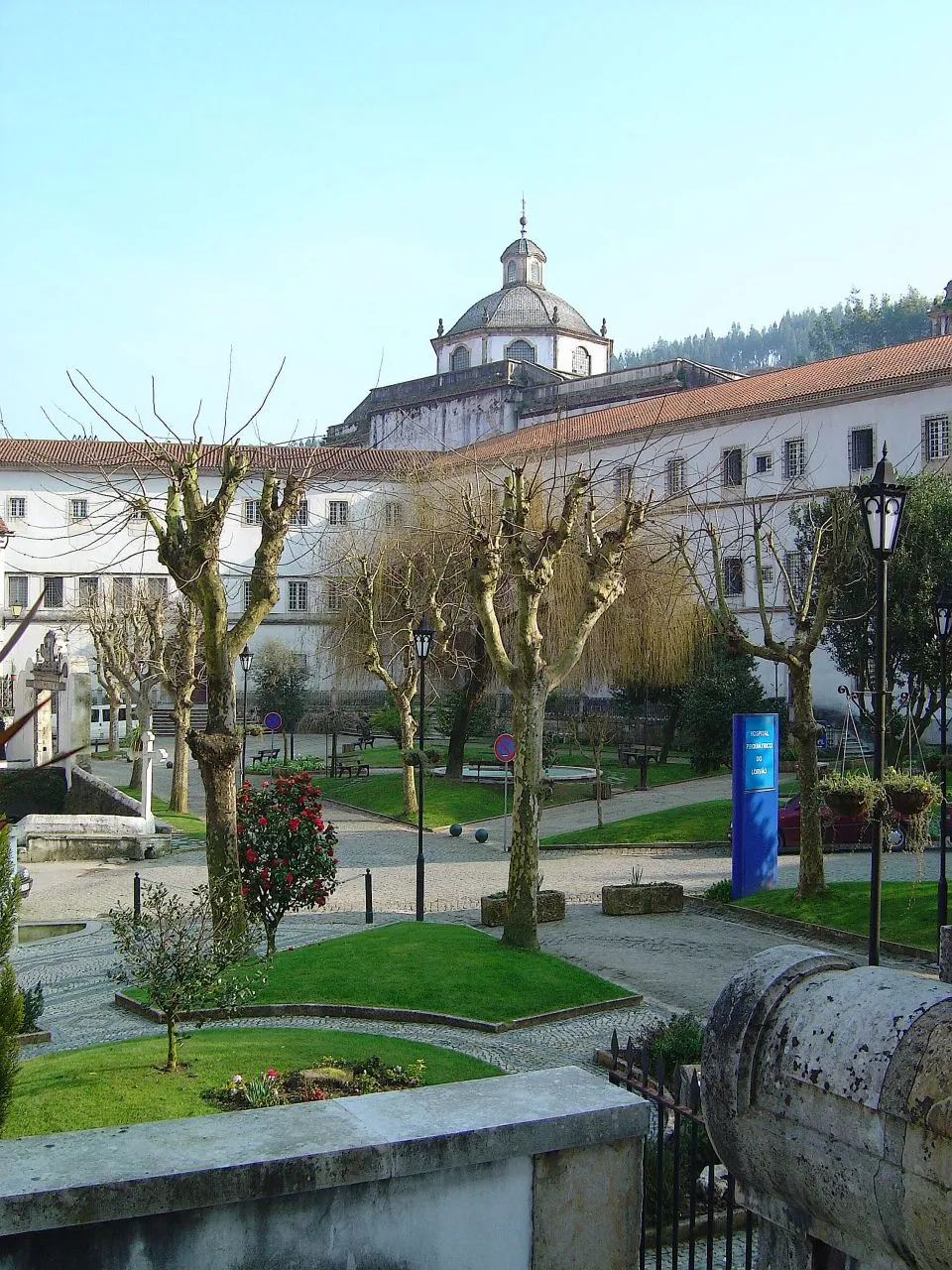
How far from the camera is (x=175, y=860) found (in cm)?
2333

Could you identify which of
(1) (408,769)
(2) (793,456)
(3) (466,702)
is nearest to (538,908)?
(1) (408,769)

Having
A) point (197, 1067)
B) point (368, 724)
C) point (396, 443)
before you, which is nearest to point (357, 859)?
point (197, 1067)

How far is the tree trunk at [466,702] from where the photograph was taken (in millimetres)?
30969

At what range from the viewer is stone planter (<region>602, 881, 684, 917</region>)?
57.0ft

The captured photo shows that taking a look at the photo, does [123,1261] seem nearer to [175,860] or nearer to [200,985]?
[200,985]

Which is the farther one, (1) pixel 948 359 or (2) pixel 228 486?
(1) pixel 948 359

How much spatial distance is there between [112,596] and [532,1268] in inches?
1594

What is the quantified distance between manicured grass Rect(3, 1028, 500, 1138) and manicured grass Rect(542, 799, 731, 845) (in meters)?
14.1

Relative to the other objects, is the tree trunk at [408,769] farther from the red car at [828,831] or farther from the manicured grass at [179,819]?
the red car at [828,831]

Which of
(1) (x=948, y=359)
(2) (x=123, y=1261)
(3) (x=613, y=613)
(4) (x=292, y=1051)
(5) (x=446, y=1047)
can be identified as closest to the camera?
(2) (x=123, y=1261)

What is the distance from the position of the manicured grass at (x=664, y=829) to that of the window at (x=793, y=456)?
65.1ft

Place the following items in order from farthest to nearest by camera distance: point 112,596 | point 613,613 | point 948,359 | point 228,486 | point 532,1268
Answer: point 112,596, point 948,359, point 613,613, point 228,486, point 532,1268

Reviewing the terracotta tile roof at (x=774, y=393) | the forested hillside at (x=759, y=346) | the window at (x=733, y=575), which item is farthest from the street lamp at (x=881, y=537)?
the forested hillside at (x=759, y=346)

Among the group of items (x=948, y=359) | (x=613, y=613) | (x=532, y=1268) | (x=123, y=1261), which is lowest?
(x=532, y=1268)
